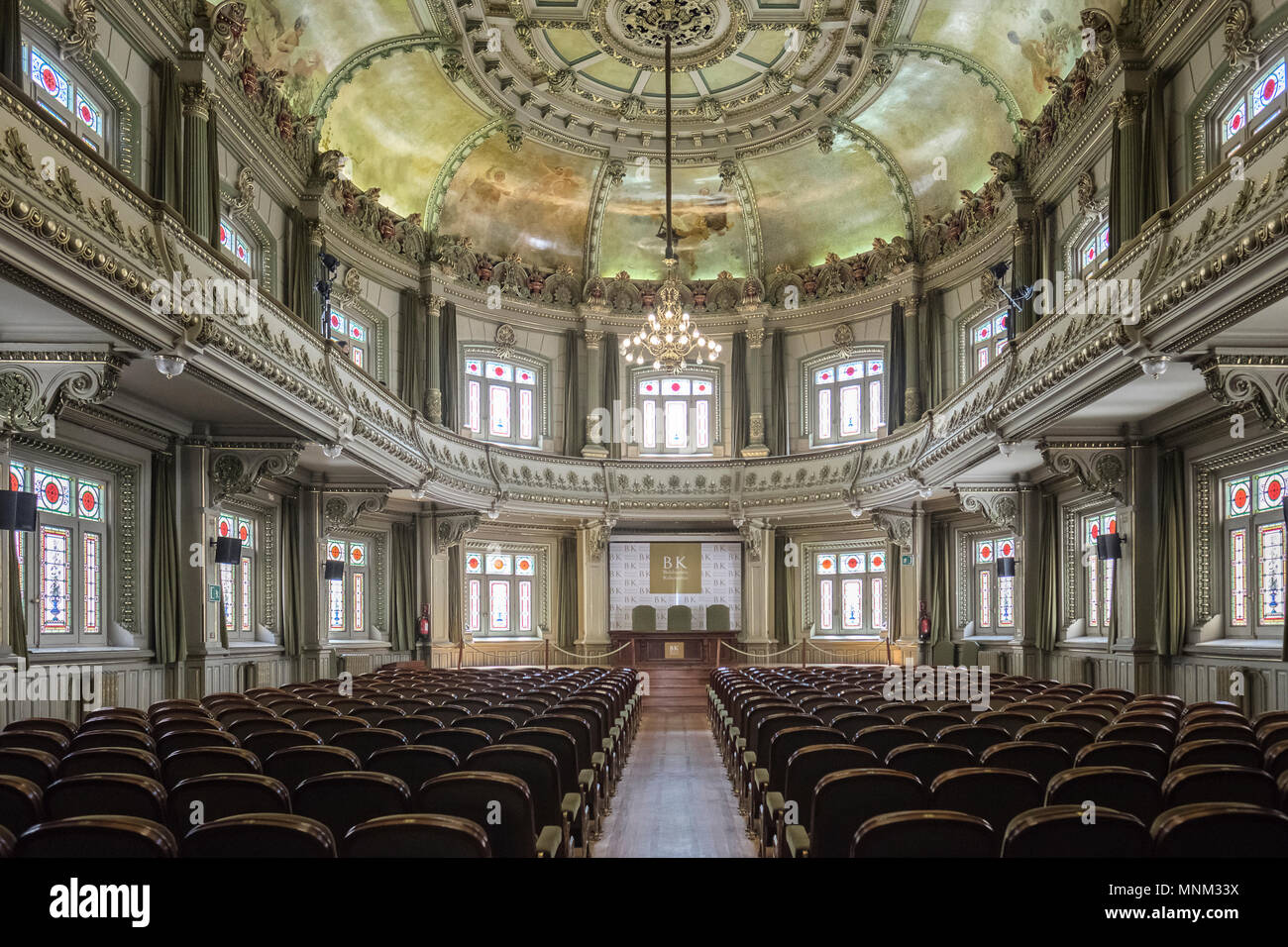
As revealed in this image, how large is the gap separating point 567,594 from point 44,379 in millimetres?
16938

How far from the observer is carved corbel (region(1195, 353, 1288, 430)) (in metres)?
9.46

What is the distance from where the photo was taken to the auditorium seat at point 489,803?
461cm

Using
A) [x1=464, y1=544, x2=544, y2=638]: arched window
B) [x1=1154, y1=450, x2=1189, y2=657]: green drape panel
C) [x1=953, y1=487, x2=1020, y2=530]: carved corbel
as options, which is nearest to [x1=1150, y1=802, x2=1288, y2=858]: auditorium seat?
[x1=1154, y1=450, x2=1189, y2=657]: green drape panel

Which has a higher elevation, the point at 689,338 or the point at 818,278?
the point at 818,278

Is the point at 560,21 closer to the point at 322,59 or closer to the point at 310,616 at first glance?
the point at 322,59

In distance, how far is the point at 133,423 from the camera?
1246cm

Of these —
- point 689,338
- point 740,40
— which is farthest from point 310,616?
point 740,40

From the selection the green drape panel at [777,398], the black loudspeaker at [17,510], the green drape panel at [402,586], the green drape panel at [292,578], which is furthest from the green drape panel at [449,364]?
the black loudspeaker at [17,510]

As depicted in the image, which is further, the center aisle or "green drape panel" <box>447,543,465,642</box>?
"green drape panel" <box>447,543,465,642</box>

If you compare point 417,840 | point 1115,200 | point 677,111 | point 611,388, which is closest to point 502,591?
point 611,388

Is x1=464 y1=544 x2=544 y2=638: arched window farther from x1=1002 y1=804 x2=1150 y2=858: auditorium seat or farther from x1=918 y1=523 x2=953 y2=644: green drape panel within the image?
x1=1002 y1=804 x2=1150 y2=858: auditorium seat

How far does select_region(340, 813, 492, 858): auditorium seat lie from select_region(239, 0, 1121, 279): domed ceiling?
1507 cm

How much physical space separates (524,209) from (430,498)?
7.67 m

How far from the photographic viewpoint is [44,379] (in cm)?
912
